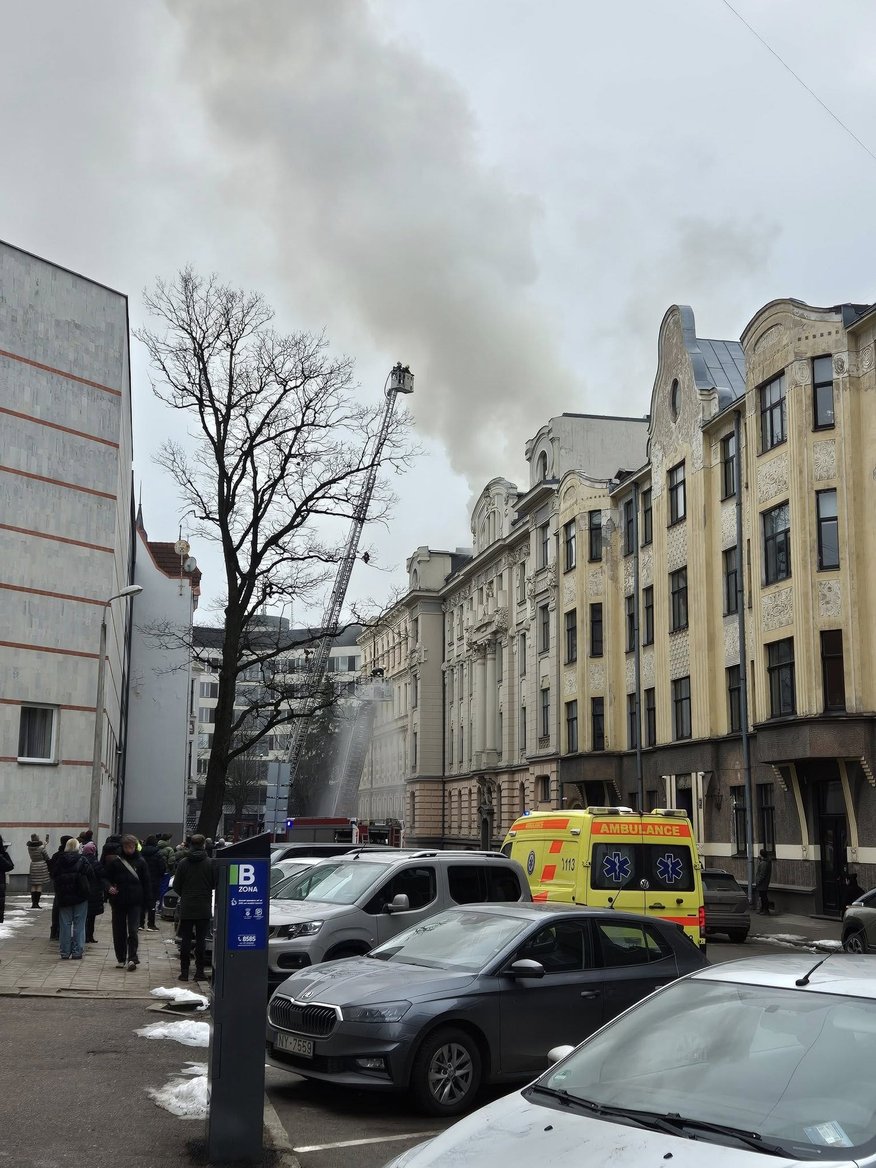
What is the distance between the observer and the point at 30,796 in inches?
1288

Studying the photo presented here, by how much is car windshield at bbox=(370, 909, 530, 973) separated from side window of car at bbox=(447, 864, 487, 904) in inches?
140

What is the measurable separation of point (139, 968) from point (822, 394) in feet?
75.2

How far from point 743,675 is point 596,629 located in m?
14.8

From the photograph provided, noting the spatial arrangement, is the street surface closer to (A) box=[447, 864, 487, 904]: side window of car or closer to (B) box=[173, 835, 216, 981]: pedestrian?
(A) box=[447, 864, 487, 904]: side window of car

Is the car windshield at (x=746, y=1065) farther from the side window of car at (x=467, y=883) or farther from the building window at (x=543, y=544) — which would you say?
the building window at (x=543, y=544)

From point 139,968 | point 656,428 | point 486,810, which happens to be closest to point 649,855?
point 139,968

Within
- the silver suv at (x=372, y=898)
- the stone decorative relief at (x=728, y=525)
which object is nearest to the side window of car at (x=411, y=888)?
the silver suv at (x=372, y=898)

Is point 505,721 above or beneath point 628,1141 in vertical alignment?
above

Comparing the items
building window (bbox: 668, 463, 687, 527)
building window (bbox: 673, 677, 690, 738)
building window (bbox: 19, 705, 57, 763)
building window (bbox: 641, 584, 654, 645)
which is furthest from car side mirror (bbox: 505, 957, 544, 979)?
building window (bbox: 641, 584, 654, 645)

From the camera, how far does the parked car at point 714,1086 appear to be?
4.17 meters

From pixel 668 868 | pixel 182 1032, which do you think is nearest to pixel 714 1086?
pixel 182 1032

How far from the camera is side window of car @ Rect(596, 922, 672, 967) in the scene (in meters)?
9.97

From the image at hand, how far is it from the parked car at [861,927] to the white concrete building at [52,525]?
21.2 meters

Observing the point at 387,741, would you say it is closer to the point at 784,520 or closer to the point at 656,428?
the point at 656,428
